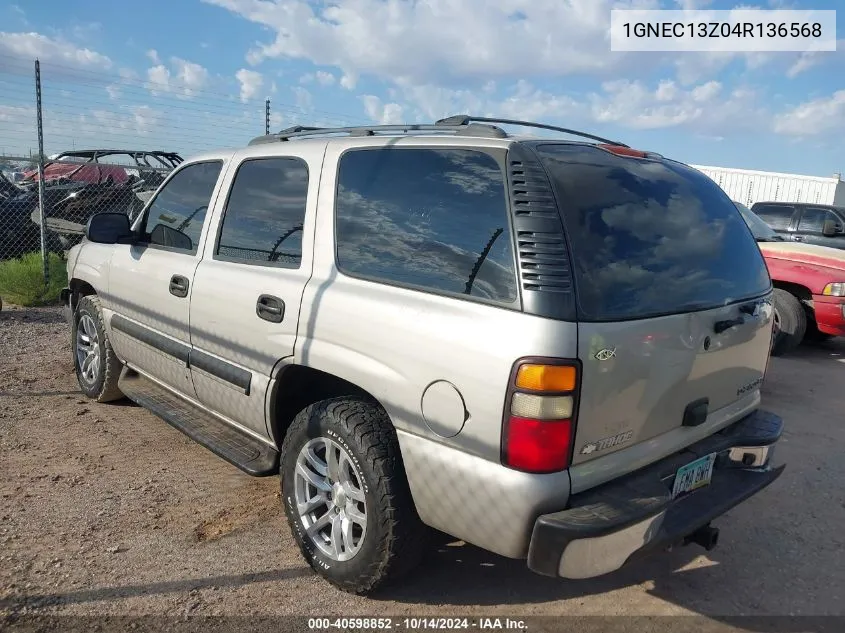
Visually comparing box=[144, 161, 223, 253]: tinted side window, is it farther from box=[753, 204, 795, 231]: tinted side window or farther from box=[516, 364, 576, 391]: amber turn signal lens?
box=[753, 204, 795, 231]: tinted side window

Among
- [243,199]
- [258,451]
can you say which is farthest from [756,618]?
[243,199]

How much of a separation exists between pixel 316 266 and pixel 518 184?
39.9 inches

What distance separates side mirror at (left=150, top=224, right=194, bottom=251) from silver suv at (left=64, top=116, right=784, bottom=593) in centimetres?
27

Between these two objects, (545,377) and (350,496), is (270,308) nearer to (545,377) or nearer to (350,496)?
(350,496)

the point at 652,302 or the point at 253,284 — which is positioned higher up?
the point at 652,302

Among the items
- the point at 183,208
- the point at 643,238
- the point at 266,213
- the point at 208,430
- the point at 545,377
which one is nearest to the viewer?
the point at 545,377

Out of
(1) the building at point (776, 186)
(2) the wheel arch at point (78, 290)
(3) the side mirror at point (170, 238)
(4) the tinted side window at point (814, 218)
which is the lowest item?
(2) the wheel arch at point (78, 290)

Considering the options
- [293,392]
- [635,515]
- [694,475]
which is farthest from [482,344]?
[293,392]

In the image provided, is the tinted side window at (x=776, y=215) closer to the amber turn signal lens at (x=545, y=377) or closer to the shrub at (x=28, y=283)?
the amber turn signal lens at (x=545, y=377)

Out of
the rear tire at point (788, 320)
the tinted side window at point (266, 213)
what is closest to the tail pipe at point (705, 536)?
the tinted side window at point (266, 213)

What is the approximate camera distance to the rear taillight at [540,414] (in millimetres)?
2100

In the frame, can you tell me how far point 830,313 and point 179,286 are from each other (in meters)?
6.46

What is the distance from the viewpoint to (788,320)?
6996 mm

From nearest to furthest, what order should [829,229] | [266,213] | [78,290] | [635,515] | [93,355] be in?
[635,515]
[266,213]
[93,355]
[78,290]
[829,229]
